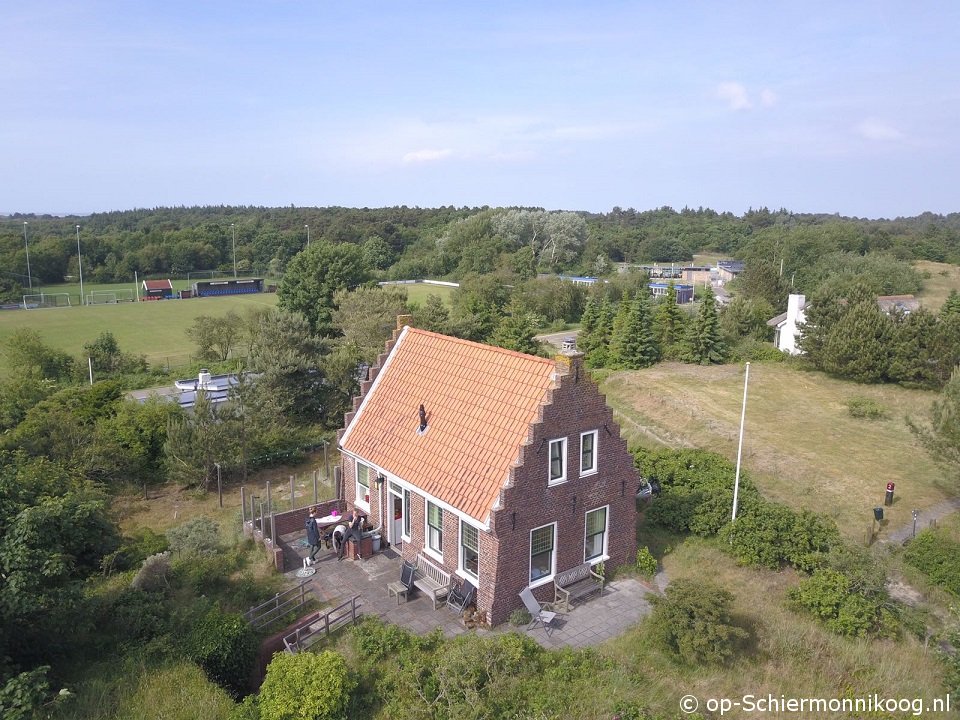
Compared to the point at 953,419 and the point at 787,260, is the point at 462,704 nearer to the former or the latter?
the point at 953,419

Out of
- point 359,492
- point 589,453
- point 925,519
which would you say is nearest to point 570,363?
point 589,453

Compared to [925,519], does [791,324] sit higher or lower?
higher

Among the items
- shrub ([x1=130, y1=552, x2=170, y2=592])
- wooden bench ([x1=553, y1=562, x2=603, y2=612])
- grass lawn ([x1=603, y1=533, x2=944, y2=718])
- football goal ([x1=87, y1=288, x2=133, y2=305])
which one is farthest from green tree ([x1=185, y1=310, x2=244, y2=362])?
football goal ([x1=87, y1=288, x2=133, y2=305])

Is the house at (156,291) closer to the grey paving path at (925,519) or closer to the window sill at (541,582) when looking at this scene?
the window sill at (541,582)

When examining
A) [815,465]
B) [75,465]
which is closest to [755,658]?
[815,465]

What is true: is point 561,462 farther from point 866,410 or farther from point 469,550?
point 866,410

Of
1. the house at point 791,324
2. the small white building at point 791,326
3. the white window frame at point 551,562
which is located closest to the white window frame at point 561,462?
the white window frame at point 551,562

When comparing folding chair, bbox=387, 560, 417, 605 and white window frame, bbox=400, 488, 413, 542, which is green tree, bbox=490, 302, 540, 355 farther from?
folding chair, bbox=387, 560, 417, 605
